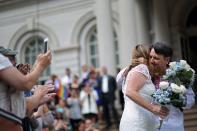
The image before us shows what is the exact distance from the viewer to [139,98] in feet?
15.6

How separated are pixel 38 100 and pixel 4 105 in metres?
0.53

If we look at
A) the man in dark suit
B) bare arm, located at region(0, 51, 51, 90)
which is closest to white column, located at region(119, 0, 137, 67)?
the man in dark suit

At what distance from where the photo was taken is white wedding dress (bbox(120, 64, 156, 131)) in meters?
4.91

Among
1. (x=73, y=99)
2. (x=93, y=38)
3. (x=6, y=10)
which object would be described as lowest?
(x=73, y=99)

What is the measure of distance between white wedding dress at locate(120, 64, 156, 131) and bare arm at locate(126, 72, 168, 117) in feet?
0.18

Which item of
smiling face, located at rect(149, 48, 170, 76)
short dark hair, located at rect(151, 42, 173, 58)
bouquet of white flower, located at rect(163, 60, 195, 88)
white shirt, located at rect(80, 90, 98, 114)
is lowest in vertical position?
white shirt, located at rect(80, 90, 98, 114)

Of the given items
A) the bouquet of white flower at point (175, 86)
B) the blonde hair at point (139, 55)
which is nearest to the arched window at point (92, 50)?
the blonde hair at point (139, 55)

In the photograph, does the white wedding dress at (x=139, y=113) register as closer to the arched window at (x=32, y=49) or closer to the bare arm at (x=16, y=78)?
the bare arm at (x=16, y=78)

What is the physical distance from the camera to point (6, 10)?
23953mm

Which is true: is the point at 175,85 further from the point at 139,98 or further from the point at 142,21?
the point at 142,21

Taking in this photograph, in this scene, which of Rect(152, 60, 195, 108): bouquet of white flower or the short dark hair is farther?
the short dark hair

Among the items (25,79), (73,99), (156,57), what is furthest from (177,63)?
(73,99)

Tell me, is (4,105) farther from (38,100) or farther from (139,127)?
(139,127)

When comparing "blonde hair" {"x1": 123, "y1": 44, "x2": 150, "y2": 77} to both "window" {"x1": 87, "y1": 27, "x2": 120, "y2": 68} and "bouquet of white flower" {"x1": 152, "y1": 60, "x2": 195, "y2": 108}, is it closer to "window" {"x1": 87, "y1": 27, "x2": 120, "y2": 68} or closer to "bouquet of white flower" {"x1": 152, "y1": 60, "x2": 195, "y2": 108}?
"bouquet of white flower" {"x1": 152, "y1": 60, "x2": 195, "y2": 108}
